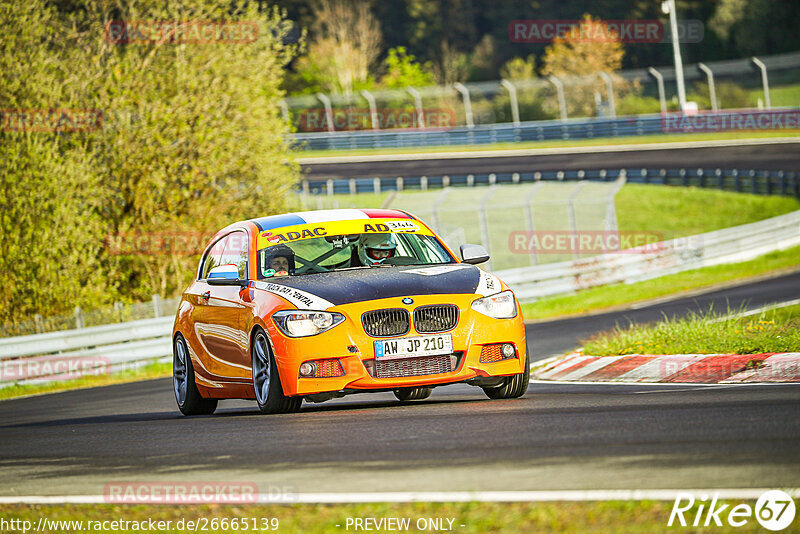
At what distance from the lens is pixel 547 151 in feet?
186

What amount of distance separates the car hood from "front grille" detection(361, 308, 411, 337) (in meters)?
0.14

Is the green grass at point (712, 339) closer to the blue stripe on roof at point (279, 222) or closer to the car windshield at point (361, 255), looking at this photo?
the car windshield at point (361, 255)

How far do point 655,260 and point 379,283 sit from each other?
21.2 metres

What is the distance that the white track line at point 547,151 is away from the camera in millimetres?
52906

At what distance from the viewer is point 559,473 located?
5785mm

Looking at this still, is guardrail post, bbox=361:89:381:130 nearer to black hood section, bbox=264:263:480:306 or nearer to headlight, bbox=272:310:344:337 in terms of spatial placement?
black hood section, bbox=264:263:480:306

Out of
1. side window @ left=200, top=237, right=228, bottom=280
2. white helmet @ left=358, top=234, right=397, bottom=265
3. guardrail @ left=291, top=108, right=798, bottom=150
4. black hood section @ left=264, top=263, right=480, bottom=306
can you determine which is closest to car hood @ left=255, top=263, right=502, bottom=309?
black hood section @ left=264, top=263, right=480, bottom=306

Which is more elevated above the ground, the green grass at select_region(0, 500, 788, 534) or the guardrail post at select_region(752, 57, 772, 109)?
the green grass at select_region(0, 500, 788, 534)

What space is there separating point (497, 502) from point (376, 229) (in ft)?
18.2

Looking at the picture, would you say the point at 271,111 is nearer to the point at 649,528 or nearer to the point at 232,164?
the point at 232,164

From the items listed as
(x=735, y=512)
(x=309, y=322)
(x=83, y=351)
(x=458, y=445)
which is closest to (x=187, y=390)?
(x=309, y=322)

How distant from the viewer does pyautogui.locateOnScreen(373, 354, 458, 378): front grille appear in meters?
8.99

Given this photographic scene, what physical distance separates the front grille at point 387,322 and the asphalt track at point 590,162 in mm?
36037

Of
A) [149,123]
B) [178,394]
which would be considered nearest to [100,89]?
[149,123]
